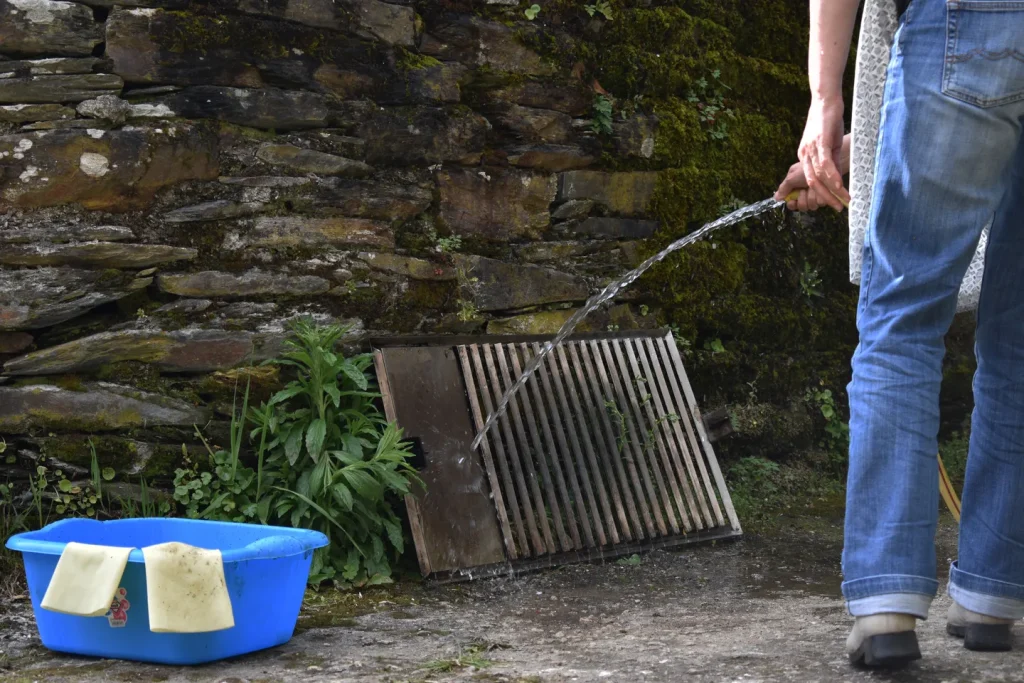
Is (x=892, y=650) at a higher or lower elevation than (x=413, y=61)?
lower

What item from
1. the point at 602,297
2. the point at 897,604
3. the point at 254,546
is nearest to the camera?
the point at 897,604

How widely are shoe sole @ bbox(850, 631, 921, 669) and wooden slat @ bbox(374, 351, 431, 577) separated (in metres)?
1.54

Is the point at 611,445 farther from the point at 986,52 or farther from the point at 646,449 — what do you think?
the point at 986,52

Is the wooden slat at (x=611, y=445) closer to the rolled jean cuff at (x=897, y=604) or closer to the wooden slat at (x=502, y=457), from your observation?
the wooden slat at (x=502, y=457)

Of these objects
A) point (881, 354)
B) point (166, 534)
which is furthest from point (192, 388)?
point (881, 354)

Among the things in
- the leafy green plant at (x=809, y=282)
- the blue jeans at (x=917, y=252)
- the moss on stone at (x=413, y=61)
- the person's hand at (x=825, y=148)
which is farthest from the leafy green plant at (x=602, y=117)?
the blue jeans at (x=917, y=252)

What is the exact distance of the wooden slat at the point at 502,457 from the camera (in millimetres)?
3232

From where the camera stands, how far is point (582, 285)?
3.88m

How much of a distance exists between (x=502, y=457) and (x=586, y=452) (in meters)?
0.35

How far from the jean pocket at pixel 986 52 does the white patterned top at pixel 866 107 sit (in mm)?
196

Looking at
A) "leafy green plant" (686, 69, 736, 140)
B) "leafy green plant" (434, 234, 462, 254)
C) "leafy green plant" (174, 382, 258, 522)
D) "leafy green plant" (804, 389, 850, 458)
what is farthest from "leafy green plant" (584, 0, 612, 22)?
"leafy green plant" (174, 382, 258, 522)

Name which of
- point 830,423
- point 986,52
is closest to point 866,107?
point 986,52

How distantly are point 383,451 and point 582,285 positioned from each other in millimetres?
1232

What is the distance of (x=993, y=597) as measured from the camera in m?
1.88
